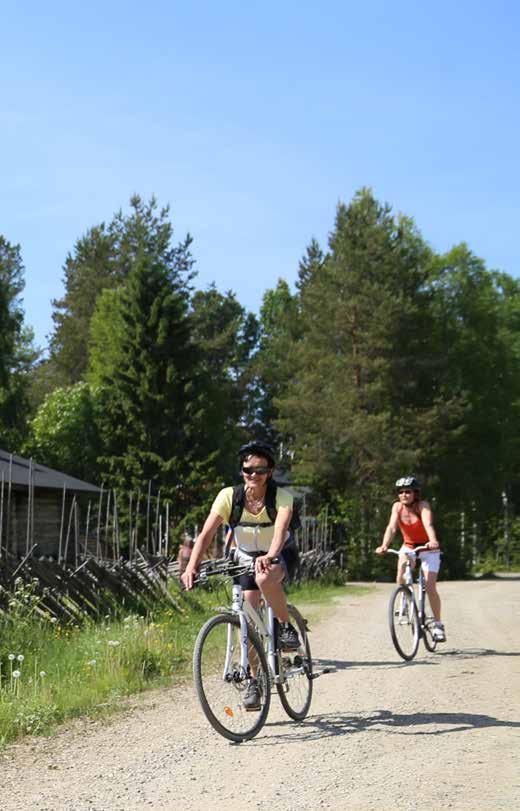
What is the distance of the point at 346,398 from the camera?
44844 millimetres

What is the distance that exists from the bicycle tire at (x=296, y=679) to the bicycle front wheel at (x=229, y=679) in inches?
10.5

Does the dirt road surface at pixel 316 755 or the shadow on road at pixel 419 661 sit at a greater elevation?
the shadow on road at pixel 419 661

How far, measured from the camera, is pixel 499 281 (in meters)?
62.0

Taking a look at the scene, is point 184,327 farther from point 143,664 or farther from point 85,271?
point 143,664

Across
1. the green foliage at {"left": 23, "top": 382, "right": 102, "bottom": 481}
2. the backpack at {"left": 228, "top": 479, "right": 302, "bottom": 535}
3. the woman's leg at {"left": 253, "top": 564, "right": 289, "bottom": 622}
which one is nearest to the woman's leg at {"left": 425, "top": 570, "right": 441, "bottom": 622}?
the woman's leg at {"left": 253, "top": 564, "right": 289, "bottom": 622}

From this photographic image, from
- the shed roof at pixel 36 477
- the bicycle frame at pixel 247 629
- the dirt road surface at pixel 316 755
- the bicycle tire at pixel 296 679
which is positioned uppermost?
the shed roof at pixel 36 477

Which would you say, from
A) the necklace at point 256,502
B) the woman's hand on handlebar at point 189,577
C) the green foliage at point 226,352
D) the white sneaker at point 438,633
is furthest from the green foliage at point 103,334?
the woman's hand on handlebar at point 189,577

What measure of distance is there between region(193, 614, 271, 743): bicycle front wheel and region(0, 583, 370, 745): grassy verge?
1317 mm

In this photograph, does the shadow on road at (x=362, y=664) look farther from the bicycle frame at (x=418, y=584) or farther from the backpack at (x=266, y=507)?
the backpack at (x=266, y=507)

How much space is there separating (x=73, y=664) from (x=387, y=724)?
12.5ft

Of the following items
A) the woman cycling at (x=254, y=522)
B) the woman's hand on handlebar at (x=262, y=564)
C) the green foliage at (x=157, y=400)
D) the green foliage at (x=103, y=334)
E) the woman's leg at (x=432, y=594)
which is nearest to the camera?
the woman's hand on handlebar at (x=262, y=564)

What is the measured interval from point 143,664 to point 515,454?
147 feet

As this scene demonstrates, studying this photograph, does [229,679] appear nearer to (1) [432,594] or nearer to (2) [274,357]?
(1) [432,594]

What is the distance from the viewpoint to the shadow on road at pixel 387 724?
726cm
